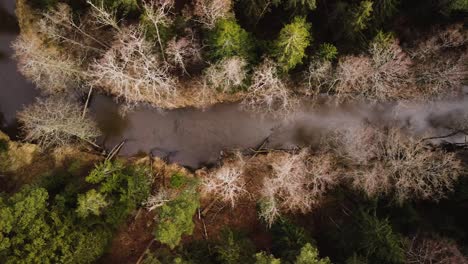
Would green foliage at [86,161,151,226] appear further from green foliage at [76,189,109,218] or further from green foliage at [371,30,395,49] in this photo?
green foliage at [371,30,395,49]

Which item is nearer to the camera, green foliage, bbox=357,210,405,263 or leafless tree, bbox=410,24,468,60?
green foliage, bbox=357,210,405,263

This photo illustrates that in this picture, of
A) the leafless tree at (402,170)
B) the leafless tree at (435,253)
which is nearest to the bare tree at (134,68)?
the leafless tree at (402,170)

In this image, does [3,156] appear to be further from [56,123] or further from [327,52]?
[327,52]

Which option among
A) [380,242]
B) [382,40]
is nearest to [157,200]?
[380,242]

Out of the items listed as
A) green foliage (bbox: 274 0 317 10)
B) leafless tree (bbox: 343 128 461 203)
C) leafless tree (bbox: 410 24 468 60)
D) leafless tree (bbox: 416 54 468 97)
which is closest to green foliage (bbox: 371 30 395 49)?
leafless tree (bbox: 410 24 468 60)

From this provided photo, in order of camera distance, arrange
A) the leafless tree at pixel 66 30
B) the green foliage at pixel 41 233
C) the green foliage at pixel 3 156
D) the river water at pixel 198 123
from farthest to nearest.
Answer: the river water at pixel 198 123 < the green foliage at pixel 3 156 < the leafless tree at pixel 66 30 < the green foliage at pixel 41 233

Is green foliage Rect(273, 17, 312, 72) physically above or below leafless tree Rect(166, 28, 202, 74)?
above

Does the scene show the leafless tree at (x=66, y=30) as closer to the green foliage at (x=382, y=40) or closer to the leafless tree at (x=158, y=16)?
the leafless tree at (x=158, y=16)
